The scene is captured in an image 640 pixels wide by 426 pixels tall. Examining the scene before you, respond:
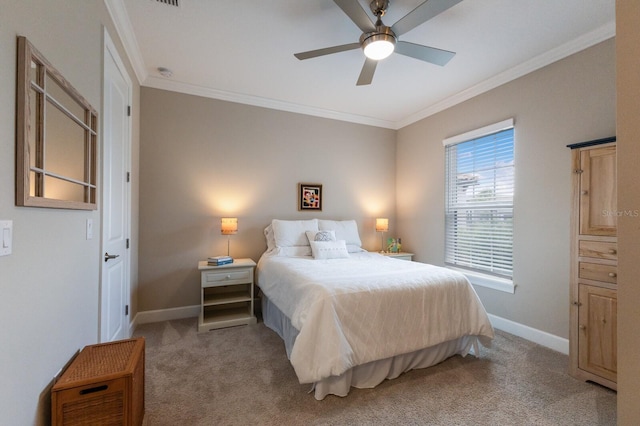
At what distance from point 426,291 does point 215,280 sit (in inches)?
85.4

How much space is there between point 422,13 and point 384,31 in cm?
31

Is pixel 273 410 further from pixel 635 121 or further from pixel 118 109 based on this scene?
pixel 118 109

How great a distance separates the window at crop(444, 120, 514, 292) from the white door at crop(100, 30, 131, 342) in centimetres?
367

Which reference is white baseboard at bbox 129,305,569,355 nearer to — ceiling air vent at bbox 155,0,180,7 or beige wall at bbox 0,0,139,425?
beige wall at bbox 0,0,139,425

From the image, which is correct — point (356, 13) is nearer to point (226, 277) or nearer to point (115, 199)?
point (115, 199)

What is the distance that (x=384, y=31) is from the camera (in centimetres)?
205

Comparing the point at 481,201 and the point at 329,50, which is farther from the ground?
the point at 329,50

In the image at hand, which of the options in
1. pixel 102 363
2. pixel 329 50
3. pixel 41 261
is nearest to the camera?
pixel 41 261

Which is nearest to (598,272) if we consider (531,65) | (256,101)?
(531,65)

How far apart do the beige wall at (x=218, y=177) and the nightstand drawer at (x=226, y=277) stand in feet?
1.63

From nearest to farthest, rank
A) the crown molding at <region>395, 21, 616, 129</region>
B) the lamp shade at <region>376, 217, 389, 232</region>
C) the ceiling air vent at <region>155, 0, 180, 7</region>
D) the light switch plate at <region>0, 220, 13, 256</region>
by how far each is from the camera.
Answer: the light switch plate at <region>0, 220, 13, 256</region>, the ceiling air vent at <region>155, 0, 180, 7</region>, the crown molding at <region>395, 21, 616, 129</region>, the lamp shade at <region>376, 217, 389, 232</region>

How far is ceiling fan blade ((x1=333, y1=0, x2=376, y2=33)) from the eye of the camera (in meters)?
1.76

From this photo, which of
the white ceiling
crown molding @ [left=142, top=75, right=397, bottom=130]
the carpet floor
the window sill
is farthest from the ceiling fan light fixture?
the window sill

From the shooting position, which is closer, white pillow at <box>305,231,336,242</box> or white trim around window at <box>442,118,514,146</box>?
white trim around window at <box>442,118,514,146</box>
